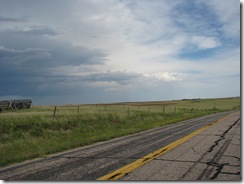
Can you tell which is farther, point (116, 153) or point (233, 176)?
point (116, 153)

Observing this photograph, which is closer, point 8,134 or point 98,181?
point 98,181

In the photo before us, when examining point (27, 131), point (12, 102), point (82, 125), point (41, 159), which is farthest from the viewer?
point (12, 102)

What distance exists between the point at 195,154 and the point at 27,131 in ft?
35.7

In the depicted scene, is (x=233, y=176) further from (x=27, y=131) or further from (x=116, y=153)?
(x=27, y=131)

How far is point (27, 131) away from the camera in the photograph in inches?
680

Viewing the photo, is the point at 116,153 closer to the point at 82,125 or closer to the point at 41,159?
the point at 41,159

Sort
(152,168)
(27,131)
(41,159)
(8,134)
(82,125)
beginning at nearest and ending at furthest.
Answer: (152,168)
(41,159)
(8,134)
(27,131)
(82,125)

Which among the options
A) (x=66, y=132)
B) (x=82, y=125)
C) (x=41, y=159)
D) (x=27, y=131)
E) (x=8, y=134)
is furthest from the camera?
(x=82, y=125)

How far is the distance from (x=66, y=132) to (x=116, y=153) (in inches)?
353

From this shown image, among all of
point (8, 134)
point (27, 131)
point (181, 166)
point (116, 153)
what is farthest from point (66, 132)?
point (181, 166)

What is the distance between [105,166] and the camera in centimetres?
804

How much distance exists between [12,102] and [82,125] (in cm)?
1956

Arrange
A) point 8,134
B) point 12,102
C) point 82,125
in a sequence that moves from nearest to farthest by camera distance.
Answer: point 8,134 → point 82,125 → point 12,102

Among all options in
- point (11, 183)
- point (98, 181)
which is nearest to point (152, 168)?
point (98, 181)
